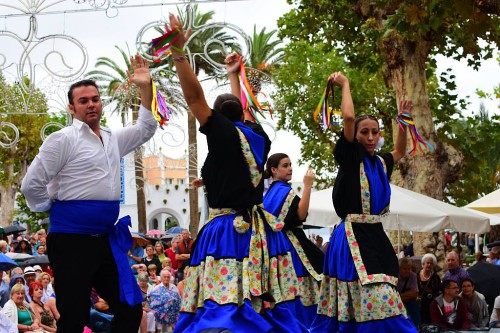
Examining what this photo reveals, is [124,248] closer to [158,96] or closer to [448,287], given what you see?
[158,96]

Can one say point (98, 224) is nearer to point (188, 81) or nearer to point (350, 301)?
point (188, 81)

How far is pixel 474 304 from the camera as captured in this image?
12.6 m

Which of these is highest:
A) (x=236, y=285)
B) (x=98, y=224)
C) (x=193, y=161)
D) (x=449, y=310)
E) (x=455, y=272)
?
(x=193, y=161)

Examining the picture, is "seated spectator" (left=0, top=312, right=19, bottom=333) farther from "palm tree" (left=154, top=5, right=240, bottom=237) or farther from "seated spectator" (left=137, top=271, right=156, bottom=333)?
"palm tree" (left=154, top=5, right=240, bottom=237)

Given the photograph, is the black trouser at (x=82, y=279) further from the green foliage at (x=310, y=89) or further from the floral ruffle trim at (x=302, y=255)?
the green foliage at (x=310, y=89)

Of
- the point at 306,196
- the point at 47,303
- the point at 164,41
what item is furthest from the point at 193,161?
the point at 164,41

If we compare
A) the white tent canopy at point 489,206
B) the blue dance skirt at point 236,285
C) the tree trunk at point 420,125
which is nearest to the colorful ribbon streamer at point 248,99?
the blue dance skirt at point 236,285

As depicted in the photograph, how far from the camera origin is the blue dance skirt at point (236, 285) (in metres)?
5.53

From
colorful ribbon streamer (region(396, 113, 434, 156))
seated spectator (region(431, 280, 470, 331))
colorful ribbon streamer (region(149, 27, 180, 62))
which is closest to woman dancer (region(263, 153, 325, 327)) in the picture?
colorful ribbon streamer (region(396, 113, 434, 156))

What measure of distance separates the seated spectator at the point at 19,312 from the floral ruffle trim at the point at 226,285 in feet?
19.2

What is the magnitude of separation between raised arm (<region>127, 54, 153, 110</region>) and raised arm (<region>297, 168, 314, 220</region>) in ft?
6.86

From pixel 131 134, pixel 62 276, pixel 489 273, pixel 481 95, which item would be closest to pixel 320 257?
pixel 131 134

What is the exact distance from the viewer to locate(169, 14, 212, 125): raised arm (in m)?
5.44

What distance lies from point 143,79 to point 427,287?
7566 mm
